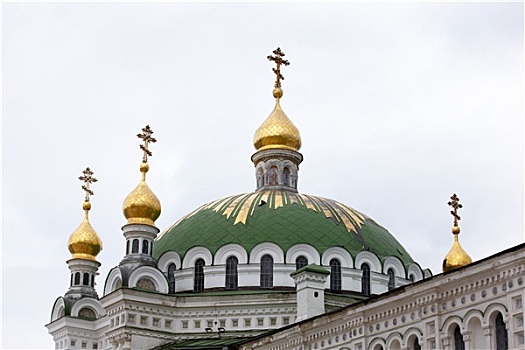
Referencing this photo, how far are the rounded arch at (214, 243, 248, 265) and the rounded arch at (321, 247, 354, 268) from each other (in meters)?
2.19

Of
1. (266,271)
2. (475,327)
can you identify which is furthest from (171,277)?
(475,327)

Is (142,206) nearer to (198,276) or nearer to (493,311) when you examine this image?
(198,276)

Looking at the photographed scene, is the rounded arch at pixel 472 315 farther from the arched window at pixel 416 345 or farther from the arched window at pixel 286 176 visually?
the arched window at pixel 286 176

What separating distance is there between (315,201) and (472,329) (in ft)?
49.3

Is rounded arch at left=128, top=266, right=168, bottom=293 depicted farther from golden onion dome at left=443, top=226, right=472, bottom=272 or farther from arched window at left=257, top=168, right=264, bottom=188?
golden onion dome at left=443, top=226, right=472, bottom=272

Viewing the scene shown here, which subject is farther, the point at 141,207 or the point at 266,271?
the point at 141,207

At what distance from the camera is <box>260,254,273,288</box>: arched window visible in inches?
1072

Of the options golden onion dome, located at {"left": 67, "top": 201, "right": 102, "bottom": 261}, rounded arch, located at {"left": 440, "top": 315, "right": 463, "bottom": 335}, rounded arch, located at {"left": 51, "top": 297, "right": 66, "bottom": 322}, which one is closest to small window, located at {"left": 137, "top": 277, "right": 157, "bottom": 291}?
rounded arch, located at {"left": 51, "top": 297, "right": 66, "bottom": 322}

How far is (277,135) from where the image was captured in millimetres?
32438

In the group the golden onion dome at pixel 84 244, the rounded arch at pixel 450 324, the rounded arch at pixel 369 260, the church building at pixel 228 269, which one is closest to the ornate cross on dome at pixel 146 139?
the church building at pixel 228 269

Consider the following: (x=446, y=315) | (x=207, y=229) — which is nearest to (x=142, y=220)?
(x=207, y=229)

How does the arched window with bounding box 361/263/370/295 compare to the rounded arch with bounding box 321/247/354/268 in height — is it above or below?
below

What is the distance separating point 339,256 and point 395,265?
78.4 inches

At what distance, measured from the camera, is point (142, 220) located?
92.3ft
